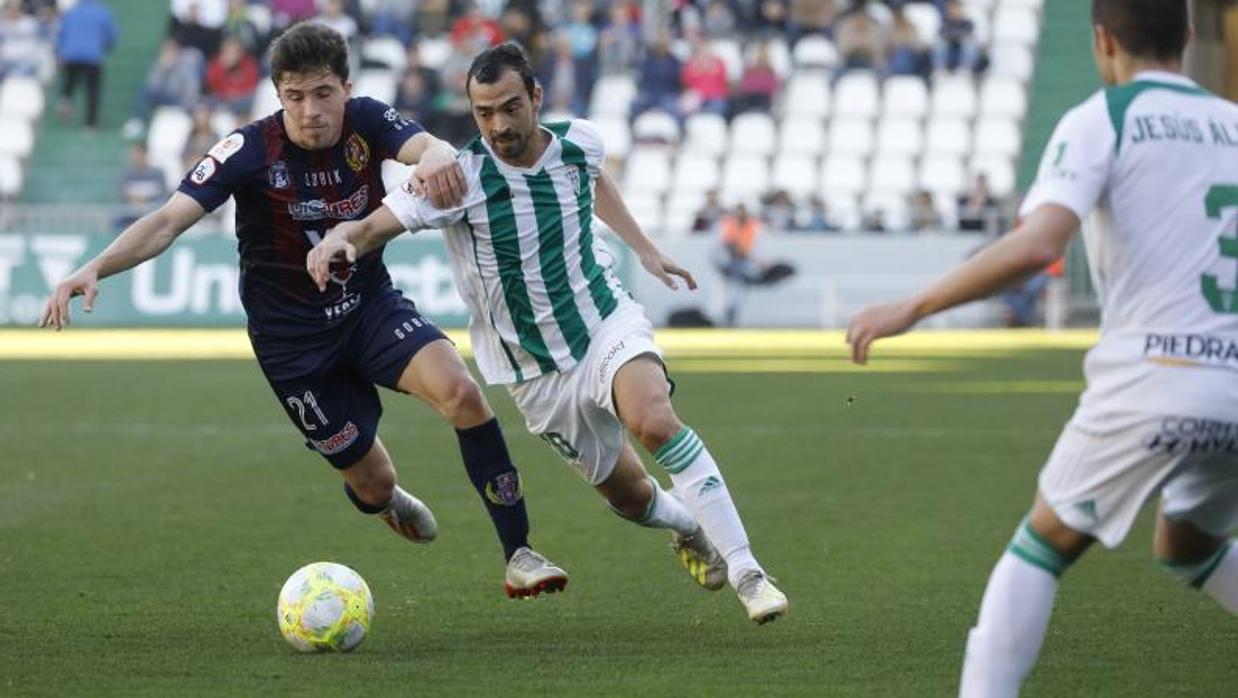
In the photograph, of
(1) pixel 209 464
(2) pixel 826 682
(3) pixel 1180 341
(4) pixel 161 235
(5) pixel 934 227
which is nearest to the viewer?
(3) pixel 1180 341

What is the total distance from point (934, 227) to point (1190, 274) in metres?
22.8

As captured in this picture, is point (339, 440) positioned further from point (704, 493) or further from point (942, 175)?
point (942, 175)

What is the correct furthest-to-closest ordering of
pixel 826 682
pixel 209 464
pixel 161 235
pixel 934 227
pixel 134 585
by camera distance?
pixel 934 227, pixel 209 464, pixel 134 585, pixel 161 235, pixel 826 682

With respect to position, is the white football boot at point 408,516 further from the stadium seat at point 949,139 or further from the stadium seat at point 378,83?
the stadium seat at point 378,83

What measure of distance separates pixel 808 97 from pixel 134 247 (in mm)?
23957

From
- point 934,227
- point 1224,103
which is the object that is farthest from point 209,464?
point 934,227

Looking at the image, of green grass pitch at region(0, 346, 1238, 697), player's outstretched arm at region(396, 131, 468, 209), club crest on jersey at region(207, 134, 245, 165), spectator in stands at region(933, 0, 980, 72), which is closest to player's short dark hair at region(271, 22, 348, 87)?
club crest on jersey at region(207, 134, 245, 165)

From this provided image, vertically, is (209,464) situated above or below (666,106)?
below

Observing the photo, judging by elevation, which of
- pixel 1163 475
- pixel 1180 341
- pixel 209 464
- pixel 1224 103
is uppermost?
pixel 1224 103

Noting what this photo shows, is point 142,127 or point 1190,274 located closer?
point 1190,274

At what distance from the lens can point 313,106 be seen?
793cm

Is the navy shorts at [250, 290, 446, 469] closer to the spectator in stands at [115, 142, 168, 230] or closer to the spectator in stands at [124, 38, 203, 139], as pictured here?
the spectator in stands at [115, 142, 168, 230]

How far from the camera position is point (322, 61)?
7852 millimetres

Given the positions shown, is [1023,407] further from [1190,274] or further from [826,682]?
[1190,274]
